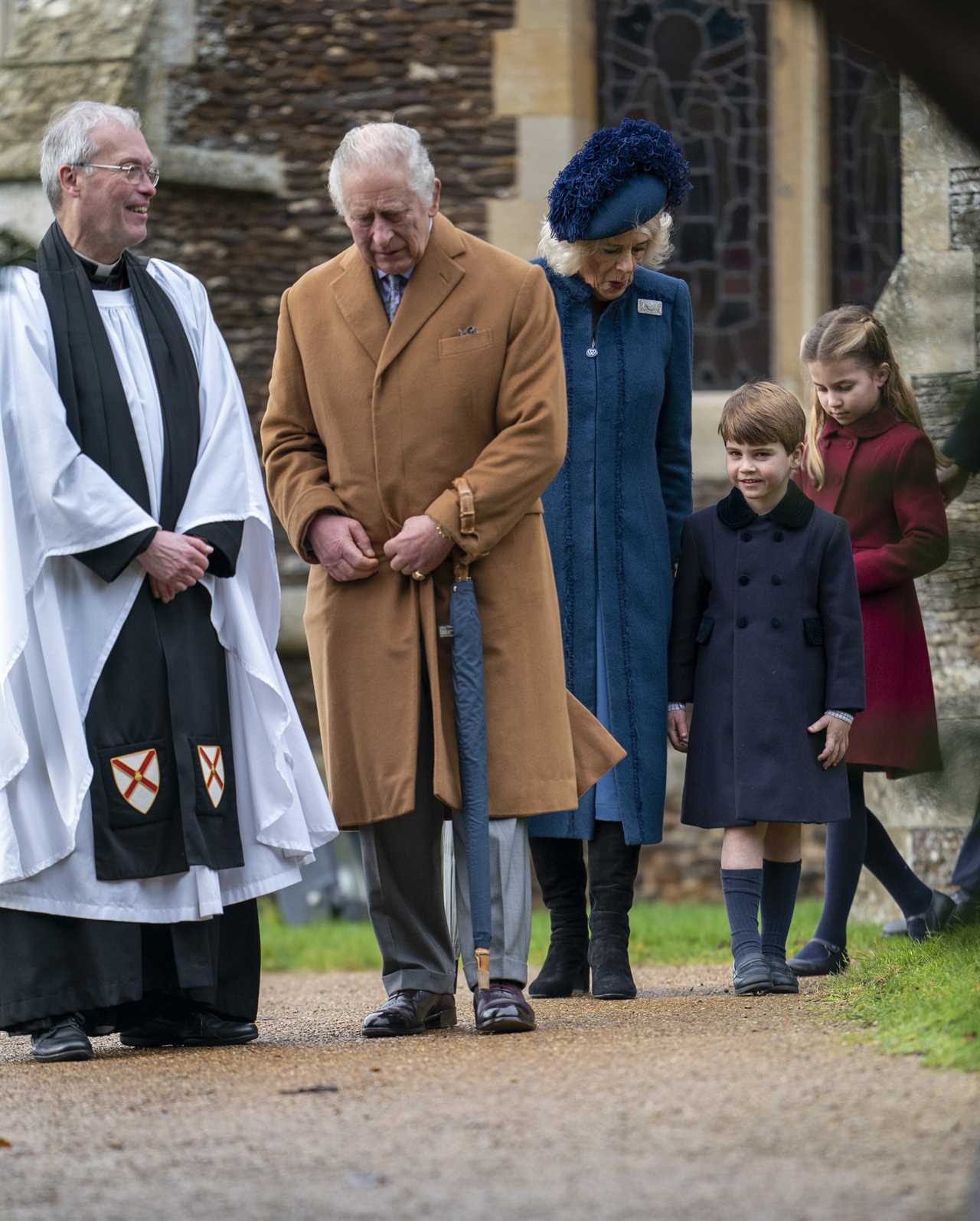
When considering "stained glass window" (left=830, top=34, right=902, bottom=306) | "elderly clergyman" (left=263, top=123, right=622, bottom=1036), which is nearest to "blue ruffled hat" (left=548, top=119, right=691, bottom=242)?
"elderly clergyman" (left=263, top=123, right=622, bottom=1036)

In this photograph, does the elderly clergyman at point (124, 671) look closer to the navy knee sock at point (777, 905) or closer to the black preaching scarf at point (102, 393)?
the black preaching scarf at point (102, 393)

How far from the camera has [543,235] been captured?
550 centimetres

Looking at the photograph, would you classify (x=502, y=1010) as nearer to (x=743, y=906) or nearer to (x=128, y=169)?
(x=743, y=906)

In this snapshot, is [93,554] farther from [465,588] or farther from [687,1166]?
[687,1166]

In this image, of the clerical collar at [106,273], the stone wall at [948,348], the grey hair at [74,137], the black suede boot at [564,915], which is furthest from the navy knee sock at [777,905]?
the stone wall at [948,348]

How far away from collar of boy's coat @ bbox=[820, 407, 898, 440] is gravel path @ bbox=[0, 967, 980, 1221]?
1.43 meters

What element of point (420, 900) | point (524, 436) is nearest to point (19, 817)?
point (420, 900)

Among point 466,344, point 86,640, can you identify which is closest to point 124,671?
point 86,640

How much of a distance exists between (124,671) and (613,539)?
4.63 ft

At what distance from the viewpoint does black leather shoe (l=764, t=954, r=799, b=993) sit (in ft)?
16.9

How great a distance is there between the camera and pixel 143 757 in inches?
181

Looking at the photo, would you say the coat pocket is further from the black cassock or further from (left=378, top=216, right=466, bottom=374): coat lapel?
the black cassock

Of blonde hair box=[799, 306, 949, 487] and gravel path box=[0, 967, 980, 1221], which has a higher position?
blonde hair box=[799, 306, 949, 487]

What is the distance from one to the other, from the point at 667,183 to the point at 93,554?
5.89 ft
